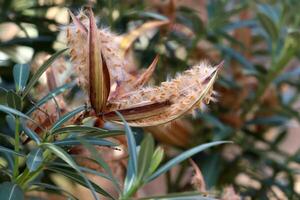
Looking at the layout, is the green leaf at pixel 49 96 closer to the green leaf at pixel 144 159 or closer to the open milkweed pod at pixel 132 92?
the open milkweed pod at pixel 132 92

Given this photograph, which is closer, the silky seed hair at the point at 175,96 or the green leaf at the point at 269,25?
the silky seed hair at the point at 175,96

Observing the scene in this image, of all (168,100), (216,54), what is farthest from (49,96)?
(216,54)

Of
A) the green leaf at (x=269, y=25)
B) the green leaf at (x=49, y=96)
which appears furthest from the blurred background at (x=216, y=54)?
the green leaf at (x=49, y=96)

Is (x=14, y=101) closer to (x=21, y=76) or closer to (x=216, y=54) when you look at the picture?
(x=21, y=76)

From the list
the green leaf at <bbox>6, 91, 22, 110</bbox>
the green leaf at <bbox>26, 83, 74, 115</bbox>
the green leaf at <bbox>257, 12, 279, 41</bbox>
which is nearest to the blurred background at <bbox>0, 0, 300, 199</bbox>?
the green leaf at <bbox>257, 12, 279, 41</bbox>

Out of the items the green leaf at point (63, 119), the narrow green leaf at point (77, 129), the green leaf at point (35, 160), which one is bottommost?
the green leaf at point (35, 160)

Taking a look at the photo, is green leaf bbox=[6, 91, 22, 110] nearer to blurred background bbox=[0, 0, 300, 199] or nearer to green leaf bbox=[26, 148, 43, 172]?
green leaf bbox=[26, 148, 43, 172]
